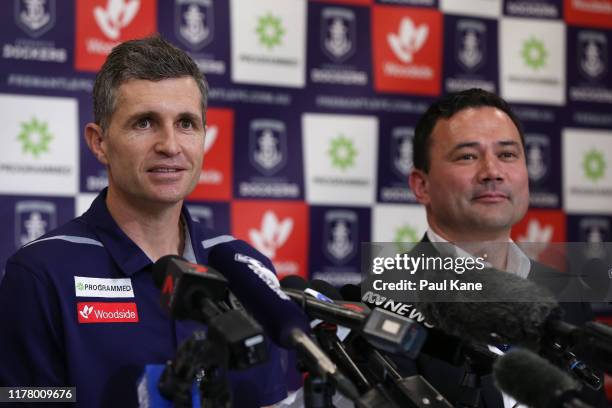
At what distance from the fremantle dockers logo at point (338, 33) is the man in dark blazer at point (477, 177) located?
1254mm

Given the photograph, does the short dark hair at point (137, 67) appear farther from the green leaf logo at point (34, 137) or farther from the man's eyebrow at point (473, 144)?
the green leaf logo at point (34, 137)

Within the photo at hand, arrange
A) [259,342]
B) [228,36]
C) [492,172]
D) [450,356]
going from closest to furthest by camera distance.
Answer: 1. [259,342]
2. [450,356]
3. [492,172]
4. [228,36]

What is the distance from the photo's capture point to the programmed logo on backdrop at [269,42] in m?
3.15

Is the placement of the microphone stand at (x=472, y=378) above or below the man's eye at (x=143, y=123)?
below

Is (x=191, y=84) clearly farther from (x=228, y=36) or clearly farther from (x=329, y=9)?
(x=329, y=9)

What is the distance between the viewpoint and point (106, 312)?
151 cm

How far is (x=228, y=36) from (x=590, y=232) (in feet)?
5.82

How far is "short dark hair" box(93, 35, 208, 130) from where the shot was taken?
1.62 m

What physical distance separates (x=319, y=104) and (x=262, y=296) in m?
2.19

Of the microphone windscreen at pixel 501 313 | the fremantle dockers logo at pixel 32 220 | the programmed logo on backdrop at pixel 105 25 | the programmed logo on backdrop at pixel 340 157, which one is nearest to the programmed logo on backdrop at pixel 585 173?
→ the programmed logo on backdrop at pixel 340 157

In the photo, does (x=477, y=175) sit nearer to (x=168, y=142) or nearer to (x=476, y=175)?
(x=476, y=175)

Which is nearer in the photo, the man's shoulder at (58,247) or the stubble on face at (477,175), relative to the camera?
the man's shoulder at (58,247)

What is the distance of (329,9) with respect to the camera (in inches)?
129

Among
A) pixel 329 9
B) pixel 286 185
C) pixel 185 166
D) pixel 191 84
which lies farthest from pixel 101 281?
pixel 329 9
